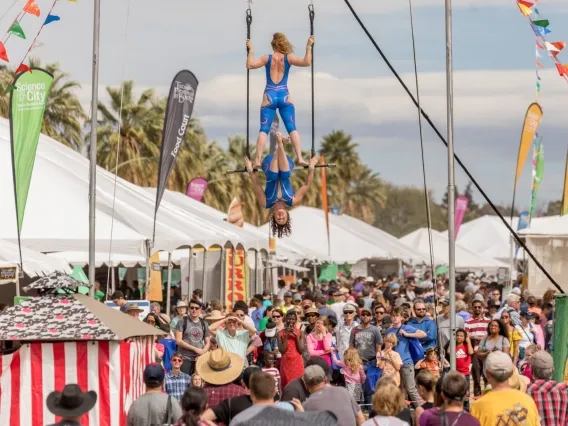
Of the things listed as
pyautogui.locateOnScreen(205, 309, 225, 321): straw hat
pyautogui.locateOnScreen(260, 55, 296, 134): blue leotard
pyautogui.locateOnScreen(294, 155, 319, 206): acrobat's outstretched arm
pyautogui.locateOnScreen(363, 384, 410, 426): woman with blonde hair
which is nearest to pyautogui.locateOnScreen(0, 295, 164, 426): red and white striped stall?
pyautogui.locateOnScreen(363, 384, 410, 426): woman with blonde hair

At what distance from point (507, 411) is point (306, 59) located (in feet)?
23.5

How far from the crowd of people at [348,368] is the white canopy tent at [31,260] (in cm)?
149

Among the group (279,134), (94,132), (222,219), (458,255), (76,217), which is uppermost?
(94,132)

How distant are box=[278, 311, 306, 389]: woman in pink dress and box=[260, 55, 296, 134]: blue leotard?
2.58m

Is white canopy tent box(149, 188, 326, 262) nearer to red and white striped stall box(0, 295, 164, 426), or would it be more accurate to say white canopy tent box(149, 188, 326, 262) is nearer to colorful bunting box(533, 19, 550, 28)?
colorful bunting box(533, 19, 550, 28)

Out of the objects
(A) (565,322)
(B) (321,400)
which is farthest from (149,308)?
(B) (321,400)

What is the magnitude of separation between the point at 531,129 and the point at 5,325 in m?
14.8

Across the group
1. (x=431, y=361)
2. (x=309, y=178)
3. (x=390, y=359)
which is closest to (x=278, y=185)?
(x=309, y=178)

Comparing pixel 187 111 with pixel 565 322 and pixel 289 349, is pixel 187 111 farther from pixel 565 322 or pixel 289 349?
pixel 565 322

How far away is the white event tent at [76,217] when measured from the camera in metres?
23.3

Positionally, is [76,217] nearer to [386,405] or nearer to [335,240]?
[386,405]

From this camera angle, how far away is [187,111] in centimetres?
2134

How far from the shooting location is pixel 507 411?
25.7 ft

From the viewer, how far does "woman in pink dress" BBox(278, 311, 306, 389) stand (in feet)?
49.7
